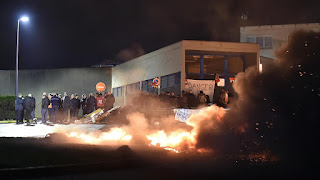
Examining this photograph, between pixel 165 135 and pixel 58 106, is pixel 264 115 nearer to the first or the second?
pixel 165 135

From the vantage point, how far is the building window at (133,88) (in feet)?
122

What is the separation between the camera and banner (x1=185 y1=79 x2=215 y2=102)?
30.7 meters

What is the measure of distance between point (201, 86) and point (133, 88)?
27.8 feet

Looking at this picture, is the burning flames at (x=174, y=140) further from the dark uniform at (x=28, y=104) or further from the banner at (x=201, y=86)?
the banner at (x=201, y=86)

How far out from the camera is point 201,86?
31.0 m

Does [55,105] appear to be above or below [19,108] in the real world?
above

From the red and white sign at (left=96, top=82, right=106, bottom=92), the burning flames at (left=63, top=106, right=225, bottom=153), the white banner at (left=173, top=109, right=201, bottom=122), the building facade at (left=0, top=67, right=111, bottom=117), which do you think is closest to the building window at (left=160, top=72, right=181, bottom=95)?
the red and white sign at (left=96, top=82, right=106, bottom=92)

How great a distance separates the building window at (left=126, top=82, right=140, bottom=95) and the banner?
7.11 meters

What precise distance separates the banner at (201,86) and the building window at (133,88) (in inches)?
280

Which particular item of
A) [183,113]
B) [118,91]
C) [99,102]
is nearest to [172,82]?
[99,102]

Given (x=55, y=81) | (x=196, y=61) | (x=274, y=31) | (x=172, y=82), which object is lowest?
(x=172, y=82)

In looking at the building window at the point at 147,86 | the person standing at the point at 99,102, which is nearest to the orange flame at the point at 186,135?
the person standing at the point at 99,102

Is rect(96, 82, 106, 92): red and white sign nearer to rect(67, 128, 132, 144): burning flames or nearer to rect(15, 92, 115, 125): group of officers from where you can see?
rect(15, 92, 115, 125): group of officers

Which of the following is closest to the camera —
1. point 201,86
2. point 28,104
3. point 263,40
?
point 28,104
